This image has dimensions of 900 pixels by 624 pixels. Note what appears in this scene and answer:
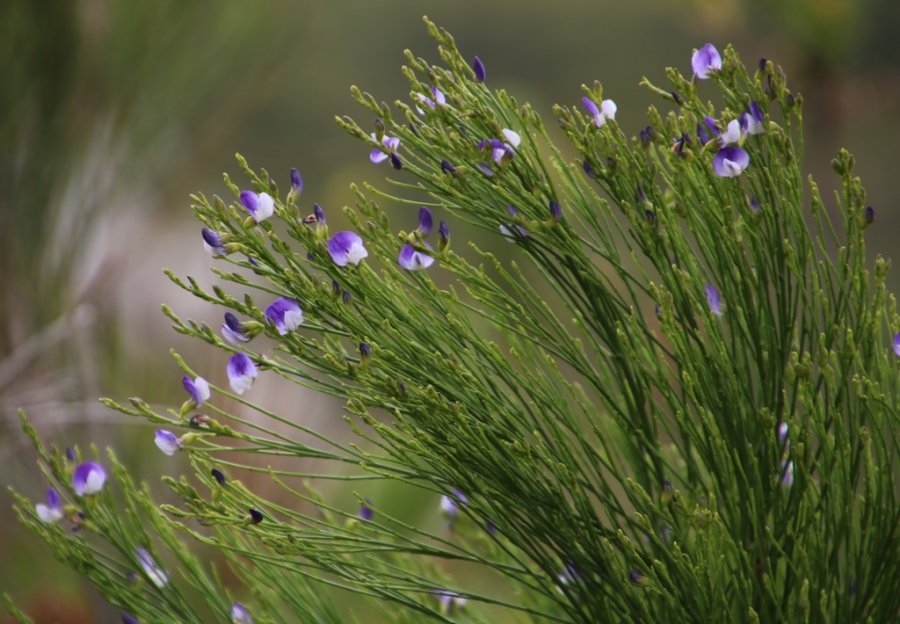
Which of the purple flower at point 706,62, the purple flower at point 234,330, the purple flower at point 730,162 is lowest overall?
the purple flower at point 234,330

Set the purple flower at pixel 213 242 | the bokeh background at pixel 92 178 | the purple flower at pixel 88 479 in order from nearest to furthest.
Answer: the purple flower at pixel 213 242
the purple flower at pixel 88 479
the bokeh background at pixel 92 178

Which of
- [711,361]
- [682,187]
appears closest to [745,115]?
[682,187]

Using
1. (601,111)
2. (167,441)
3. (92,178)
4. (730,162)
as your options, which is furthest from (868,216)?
(92,178)

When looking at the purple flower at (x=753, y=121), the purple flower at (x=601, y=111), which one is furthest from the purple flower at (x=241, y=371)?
the purple flower at (x=753, y=121)

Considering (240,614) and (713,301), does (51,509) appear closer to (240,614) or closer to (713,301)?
(240,614)

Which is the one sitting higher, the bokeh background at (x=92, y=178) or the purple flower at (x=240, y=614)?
the bokeh background at (x=92, y=178)

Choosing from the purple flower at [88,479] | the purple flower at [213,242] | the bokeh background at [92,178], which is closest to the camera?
the purple flower at [213,242]

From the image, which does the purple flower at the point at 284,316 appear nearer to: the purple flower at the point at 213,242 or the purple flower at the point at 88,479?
the purple flower at the point at 213,242
